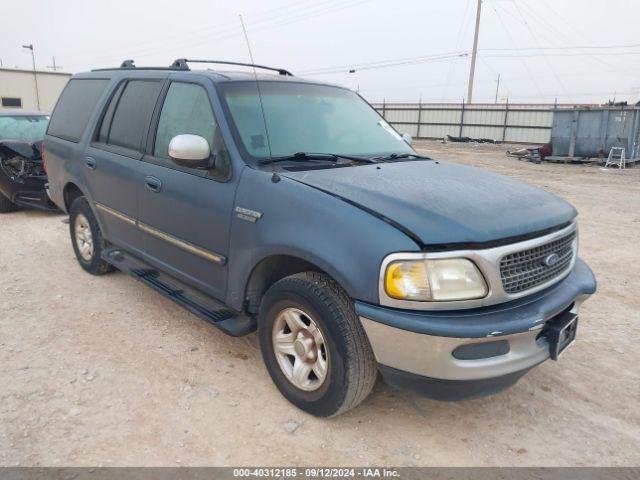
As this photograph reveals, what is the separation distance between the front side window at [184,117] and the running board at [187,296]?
3.12 ft

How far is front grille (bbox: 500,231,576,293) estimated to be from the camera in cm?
235

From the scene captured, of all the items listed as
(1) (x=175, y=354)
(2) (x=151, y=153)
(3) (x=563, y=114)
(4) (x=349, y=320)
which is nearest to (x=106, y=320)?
(1) (x=175, y=354)

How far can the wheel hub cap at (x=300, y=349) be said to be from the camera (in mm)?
2641

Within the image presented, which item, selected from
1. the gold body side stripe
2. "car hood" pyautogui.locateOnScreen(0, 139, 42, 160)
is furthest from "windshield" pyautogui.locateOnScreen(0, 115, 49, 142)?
the gold body side stripe

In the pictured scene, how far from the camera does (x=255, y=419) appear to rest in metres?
2.77

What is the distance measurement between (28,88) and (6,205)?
27550 mm

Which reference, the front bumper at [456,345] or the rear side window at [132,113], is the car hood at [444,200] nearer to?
the front bumper at [456,345]

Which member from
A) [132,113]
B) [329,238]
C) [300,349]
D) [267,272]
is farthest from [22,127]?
[329,238]

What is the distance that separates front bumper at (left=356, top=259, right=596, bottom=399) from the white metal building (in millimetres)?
32078

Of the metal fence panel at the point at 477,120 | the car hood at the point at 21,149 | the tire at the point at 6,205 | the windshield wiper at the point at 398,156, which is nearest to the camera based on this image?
the windshield wiper at the point at 398,156

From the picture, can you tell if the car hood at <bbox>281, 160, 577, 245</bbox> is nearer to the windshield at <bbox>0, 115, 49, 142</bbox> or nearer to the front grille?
the front grille

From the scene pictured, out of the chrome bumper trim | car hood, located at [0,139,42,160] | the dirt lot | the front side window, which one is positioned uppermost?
the front side window

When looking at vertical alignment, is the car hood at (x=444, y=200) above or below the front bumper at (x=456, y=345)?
above

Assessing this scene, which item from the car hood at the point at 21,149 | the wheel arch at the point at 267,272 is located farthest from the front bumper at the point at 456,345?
the car hood at the point at 21,149
